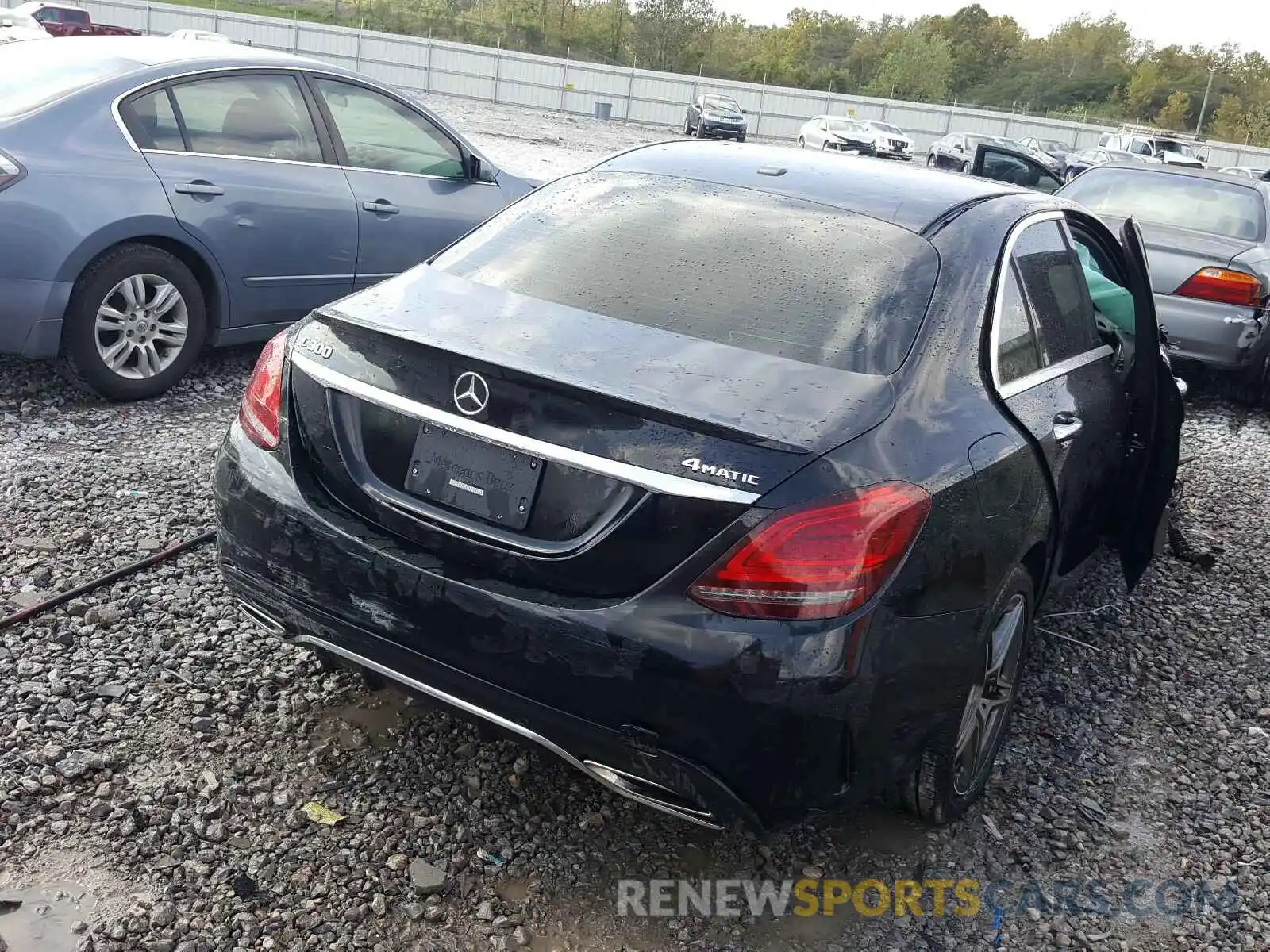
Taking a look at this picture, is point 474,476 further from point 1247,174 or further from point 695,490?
point 1247,174

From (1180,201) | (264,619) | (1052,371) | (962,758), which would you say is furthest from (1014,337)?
(1180,201)

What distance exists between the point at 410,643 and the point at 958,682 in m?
1.24

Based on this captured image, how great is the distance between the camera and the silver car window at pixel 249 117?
576cm

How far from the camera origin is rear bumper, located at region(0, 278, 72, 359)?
504 centimetres

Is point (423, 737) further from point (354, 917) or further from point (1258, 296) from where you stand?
point (1258, 296)

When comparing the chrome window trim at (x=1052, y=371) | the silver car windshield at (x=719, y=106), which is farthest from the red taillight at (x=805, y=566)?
the silver car windshield at (x=719, y=106)

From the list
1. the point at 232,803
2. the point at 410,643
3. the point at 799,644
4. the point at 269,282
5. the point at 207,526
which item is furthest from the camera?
the point at 269,282

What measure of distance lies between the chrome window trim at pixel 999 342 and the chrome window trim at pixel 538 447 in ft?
3.23

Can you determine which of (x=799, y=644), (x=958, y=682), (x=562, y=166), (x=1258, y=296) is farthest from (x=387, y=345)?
(x=562, y=166)

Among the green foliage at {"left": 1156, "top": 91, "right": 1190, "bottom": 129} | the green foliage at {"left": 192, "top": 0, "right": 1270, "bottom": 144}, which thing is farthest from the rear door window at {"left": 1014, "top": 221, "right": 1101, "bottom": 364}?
the green foliage at {"left": 1156, "top": 91, "right": 1190, "bottom": 129}

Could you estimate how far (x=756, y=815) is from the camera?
244cm

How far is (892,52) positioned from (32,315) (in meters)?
94.8

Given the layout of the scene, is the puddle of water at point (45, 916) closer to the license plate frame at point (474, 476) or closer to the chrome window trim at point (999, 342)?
the license plate frame at point (474, 476)

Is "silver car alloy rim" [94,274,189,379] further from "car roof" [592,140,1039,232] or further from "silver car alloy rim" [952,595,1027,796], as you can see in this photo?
"silver car alloy rim" [952,595,1027,796]
